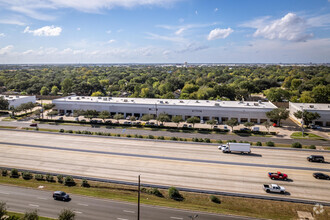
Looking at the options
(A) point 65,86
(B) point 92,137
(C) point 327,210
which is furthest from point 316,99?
(A) point 65,86

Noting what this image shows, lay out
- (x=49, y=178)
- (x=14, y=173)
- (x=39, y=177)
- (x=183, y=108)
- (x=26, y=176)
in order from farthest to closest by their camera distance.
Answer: (x=183, y=108), (x=14, y=173), (x=26, y=176), (x=39, y=177), (x=49, y=178)

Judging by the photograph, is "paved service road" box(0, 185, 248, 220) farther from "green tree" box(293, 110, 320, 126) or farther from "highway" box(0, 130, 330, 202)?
"green tree" box(293, 110, 320, 126)

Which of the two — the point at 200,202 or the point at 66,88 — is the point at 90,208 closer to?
the point at 200,202

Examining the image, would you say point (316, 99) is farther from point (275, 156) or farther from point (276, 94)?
point (275, 156)

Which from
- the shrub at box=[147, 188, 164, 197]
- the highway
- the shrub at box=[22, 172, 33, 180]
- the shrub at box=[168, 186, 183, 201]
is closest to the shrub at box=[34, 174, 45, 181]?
the shrub at box=[22, 172, 33, 180]

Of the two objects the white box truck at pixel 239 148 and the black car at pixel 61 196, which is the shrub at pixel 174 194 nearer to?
the black car at pixel 61 196

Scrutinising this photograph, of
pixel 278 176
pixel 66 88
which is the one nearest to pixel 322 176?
pixel 278 176

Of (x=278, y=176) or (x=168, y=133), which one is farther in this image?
(x=168, y=133)

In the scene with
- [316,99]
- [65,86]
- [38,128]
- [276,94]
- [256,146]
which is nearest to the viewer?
[256,146]
